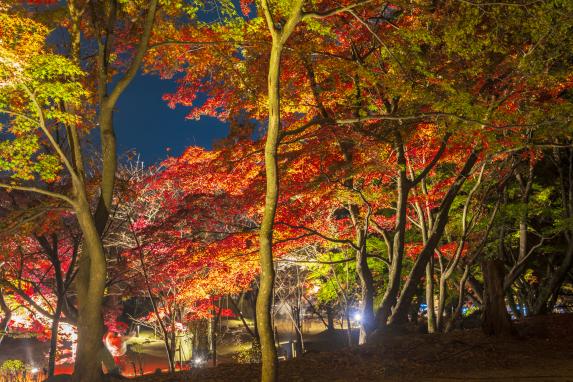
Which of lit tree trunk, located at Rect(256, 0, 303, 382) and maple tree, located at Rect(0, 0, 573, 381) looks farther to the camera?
maple tree, located at Rect(0, 0, 573, 381)

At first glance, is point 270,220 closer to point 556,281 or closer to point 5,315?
point 556,281

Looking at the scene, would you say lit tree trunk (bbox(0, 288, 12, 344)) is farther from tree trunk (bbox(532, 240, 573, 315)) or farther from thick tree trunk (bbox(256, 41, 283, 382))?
tree trunk (bbox(532, 240, 573, 315))

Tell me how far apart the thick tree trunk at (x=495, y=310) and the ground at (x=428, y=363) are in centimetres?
25

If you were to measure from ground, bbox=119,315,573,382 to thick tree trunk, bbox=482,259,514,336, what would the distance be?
248 millimetres

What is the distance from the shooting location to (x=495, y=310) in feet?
34.8

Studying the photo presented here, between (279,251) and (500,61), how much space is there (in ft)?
24.6

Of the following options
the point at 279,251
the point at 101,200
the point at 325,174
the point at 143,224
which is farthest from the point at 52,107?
the point at 143,224

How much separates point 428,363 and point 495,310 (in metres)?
2.82

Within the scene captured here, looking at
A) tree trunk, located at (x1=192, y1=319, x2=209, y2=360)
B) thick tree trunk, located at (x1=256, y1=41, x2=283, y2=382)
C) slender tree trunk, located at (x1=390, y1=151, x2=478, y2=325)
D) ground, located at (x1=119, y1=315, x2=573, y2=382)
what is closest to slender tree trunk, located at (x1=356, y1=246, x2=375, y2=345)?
slender tree trunk, located at (x1=390, y1=151, x2=478, y2=325)

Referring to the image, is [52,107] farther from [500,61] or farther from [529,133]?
[529,133]

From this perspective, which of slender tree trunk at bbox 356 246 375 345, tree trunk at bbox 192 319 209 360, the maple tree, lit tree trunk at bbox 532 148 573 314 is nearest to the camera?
the maple tree

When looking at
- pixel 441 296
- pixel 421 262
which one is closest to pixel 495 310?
pixel 421 262

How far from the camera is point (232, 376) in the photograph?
842cm

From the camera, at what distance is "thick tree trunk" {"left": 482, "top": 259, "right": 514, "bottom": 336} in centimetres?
1057
